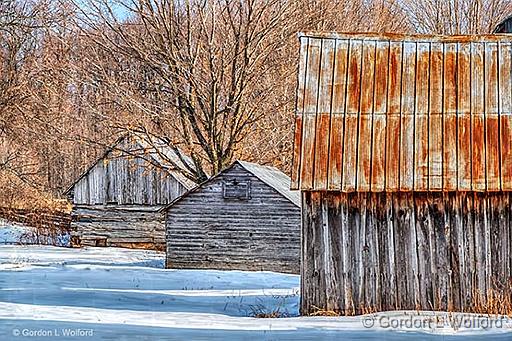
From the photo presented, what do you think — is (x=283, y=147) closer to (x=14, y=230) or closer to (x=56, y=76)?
(x=56, y=76)

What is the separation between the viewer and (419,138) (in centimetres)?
1298

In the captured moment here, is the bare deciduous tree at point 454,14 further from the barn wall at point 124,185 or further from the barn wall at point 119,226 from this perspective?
the barn wall at point 119,226

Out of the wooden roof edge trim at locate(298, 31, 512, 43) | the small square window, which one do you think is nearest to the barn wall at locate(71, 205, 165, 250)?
the small square window

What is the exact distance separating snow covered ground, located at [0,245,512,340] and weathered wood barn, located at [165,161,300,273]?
96cm

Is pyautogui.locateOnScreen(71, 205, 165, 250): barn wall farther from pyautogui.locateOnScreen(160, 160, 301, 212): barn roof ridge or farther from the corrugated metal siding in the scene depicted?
the corrugated metal siding

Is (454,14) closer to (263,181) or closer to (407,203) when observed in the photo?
(263,181)

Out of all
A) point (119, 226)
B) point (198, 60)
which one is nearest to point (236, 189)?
point (198, 60)

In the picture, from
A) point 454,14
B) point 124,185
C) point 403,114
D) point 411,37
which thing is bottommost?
point 124,185

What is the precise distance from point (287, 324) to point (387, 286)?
7.18 feet

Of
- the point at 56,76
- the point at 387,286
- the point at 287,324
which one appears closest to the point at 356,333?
the point at 287,324

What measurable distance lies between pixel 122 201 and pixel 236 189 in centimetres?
925

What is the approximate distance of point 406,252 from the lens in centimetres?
1284

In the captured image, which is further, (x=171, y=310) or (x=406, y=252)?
(x=171, y=310)

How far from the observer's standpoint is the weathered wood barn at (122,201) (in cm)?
3073
